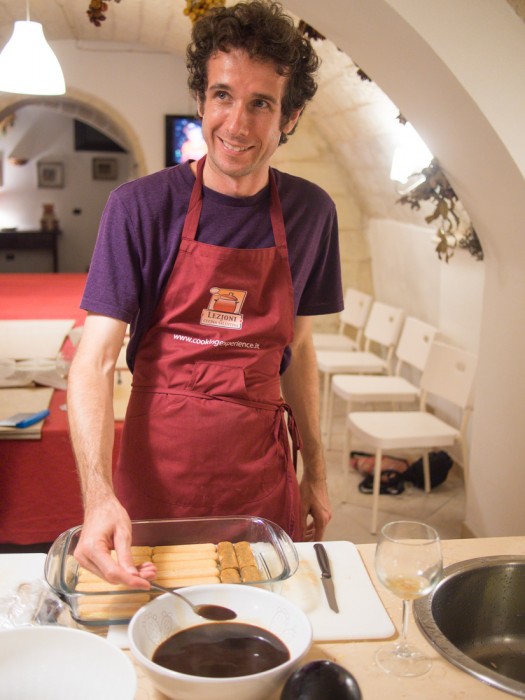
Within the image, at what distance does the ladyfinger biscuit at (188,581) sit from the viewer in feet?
3.74

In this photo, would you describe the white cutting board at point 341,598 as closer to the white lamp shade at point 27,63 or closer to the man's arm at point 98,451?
the man's arm at point 98,451

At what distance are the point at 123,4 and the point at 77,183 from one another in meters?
7.42

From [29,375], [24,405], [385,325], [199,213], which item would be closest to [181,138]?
[385,325]

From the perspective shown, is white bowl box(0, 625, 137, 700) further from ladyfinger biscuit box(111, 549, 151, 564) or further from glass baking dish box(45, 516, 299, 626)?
ladyfinger biscuit box(111, 549, 151, 564)

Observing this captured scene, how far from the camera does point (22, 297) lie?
4.93 metres

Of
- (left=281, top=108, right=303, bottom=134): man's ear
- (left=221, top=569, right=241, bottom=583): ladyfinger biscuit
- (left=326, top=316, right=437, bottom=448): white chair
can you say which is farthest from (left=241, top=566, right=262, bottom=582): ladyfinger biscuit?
(left=326, top=316, right=437, bottom=448): white chair

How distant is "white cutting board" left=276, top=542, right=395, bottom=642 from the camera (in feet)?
3.79

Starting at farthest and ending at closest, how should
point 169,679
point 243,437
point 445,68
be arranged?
point 445,68 → point 243,437 → point 169,679

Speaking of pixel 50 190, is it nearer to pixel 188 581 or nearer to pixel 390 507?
pixel 390 507

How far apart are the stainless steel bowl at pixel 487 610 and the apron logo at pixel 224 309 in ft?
2.13

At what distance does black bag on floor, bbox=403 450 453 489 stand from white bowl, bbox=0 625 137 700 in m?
3.47

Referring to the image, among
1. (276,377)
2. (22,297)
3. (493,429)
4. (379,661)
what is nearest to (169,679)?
(379,661)

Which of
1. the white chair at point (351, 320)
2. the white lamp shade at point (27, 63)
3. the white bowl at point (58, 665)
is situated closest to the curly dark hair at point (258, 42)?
the white bowl at point (58, 665)

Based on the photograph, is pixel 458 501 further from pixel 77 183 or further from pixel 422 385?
pixel 77 183
